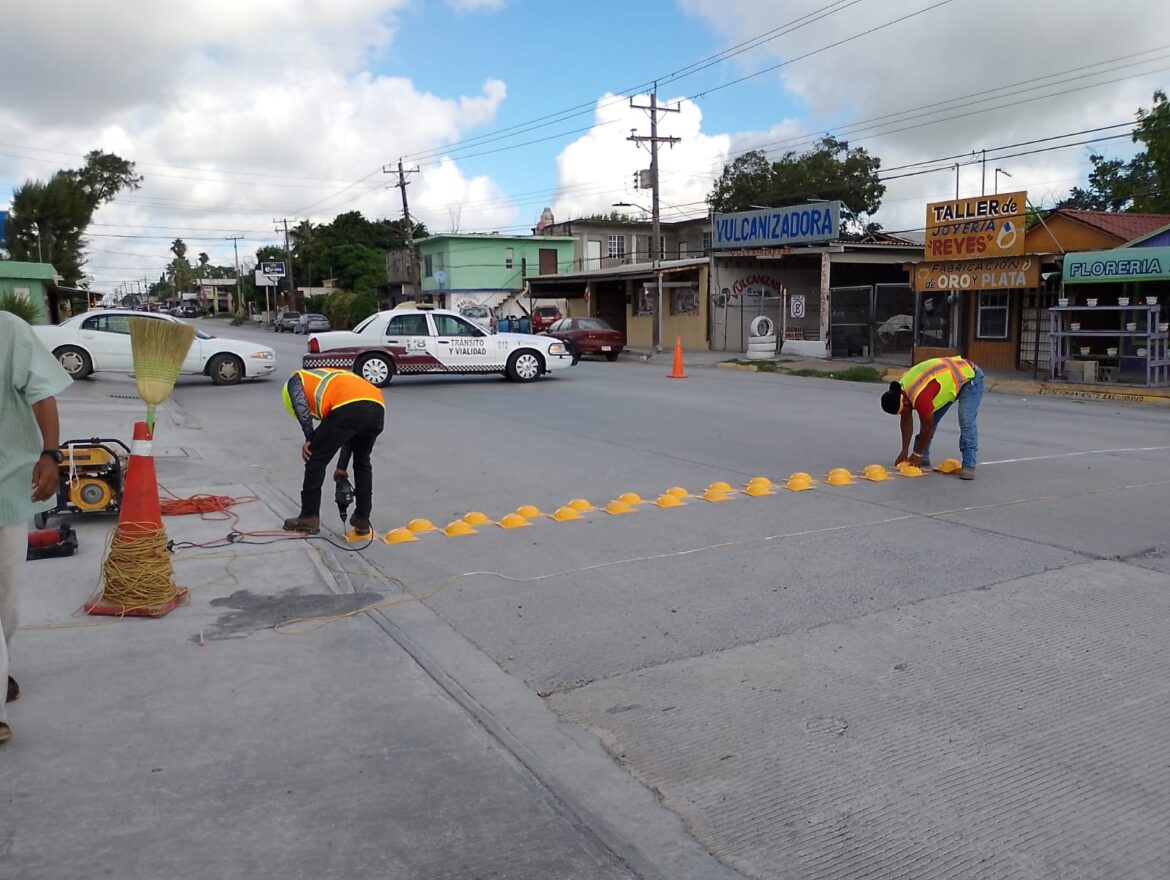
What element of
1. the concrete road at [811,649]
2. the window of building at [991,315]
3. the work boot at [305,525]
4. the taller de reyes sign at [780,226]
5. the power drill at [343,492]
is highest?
the taller de reyes sign at [780,226]

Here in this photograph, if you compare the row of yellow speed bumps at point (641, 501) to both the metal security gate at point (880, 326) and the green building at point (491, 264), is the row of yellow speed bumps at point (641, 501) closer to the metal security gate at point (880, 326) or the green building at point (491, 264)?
the metal security gate at point (880, 326)

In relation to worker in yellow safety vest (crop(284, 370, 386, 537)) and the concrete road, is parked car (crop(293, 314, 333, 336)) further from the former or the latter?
worker in yellow safety vest (crop(284, 370, 386, 537))

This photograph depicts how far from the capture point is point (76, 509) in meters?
7.33

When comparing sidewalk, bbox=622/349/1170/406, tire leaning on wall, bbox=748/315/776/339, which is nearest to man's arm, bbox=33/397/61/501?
sidewalk, bbox=622/349/1170/406

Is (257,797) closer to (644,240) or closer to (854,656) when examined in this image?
(854,656)

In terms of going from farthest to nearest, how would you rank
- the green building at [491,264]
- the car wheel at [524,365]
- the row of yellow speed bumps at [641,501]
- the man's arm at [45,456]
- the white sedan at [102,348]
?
the green building at [491,264]
the car wheel at [524,365]
the white sedan at [102,348]
the row of yellow speed bumps at [641,501]
the man's arm at [45,456]

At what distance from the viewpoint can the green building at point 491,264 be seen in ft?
196

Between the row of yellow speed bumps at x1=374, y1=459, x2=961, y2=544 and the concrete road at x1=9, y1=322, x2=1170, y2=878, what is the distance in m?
0.12

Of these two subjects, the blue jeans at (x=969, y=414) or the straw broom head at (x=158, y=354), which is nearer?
the straw broom head at (x=158, y=354)

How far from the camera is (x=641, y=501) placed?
28.5 feet

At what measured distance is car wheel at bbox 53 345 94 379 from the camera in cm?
2020

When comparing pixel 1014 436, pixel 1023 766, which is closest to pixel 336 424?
pixel 1023 766

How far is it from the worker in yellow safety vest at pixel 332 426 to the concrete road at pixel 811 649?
0.51m

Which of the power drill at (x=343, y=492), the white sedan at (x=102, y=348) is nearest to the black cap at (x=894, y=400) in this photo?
the power drill at (x=343, y=492)
